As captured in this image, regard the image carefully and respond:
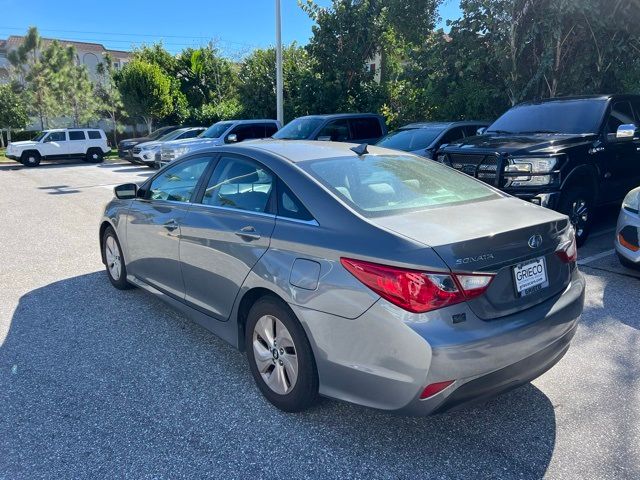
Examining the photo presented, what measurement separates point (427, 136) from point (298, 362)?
7210 millimetres

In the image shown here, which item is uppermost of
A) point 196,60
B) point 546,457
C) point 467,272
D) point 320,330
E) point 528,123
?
point 196,60

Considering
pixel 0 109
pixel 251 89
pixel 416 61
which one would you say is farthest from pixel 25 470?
pixel 0 109

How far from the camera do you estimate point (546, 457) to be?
2.55 meters

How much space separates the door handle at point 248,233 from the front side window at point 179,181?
2.88 feet

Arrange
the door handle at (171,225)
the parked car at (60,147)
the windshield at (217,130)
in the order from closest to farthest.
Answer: the door handle at (171,225)
the windshield at (217,130)
the parked car at (60,147)

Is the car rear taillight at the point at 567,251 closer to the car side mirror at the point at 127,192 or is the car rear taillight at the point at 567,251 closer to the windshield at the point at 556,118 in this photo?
the car side mirror at the point at 127,192

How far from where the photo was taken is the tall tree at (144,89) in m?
27.7

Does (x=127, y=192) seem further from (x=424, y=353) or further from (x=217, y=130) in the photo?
(x=217, y=130)

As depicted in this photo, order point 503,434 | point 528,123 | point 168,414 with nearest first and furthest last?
point 503,434, point 168,414, point 528,123

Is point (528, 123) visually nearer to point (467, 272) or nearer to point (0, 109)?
point (467, 272)

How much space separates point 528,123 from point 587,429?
5282 mm

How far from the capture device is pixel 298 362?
2736mm

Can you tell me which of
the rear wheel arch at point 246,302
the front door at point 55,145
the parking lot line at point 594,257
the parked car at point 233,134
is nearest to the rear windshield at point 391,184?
the rear wheel arch at point 246,302

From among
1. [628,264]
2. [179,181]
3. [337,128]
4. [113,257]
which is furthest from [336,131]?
[179,181]
